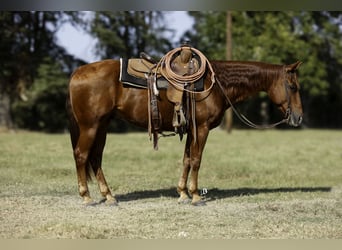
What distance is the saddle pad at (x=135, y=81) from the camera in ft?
19.8

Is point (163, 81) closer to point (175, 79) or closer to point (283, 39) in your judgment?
point (175, 79)

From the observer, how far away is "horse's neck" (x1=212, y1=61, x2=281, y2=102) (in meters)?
6.39

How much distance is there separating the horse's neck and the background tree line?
11006 mm

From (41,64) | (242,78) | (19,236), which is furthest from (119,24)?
(19,236)

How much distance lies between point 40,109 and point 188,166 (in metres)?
15.3

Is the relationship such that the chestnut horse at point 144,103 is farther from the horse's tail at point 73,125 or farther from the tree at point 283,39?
the tree at point 283,39

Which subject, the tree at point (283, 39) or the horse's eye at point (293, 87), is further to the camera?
the tree at point (283, 39)

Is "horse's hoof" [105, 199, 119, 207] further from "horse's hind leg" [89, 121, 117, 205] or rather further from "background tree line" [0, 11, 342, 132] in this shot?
"background tree line" [0, 11, 342, 132]

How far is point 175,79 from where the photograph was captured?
6.05m

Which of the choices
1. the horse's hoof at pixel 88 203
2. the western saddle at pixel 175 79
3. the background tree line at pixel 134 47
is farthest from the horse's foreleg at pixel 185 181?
the background tree line at pixel 134 47

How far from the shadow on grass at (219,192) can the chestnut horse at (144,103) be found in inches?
22.2

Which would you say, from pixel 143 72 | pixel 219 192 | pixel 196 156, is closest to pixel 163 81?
pixel 143 72

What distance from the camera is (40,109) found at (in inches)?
816

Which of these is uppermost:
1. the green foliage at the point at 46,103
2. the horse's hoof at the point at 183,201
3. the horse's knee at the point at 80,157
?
the horse's knee at the point at 80,157
